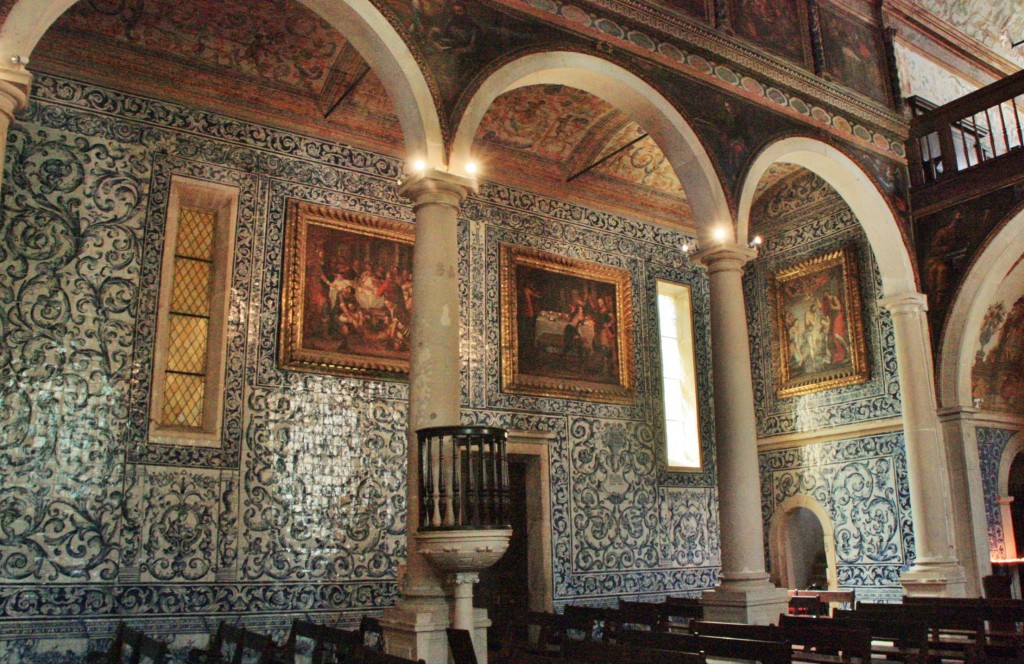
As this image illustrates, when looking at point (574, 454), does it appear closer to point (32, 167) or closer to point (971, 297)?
point (971, 297)

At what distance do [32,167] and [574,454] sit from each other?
6.59 metres

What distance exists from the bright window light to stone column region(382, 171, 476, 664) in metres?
5.67

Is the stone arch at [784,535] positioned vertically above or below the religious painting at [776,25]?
below

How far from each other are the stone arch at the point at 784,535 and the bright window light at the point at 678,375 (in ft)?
4.82

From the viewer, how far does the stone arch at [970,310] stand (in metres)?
10.7

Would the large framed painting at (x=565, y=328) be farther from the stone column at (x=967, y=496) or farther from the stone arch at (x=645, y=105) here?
the stone column at (x=967, y=496)

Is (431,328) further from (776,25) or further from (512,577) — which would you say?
(776,25)

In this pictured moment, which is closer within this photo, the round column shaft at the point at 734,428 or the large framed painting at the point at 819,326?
the round column shaft at the point at 734,428

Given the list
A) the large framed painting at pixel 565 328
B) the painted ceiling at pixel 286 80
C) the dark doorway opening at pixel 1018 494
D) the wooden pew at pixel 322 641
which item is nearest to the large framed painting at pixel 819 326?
the large framed painting at pixel 565 328

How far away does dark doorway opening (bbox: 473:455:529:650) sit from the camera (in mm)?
10164

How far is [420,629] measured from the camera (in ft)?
20.5

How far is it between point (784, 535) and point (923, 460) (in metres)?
2.55

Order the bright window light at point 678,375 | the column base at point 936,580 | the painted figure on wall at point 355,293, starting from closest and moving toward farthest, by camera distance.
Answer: the painted figure on wall at point 355,293
the column base at point 936,580
the bright window light at point 678,375

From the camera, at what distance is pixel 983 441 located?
36.6 ft
